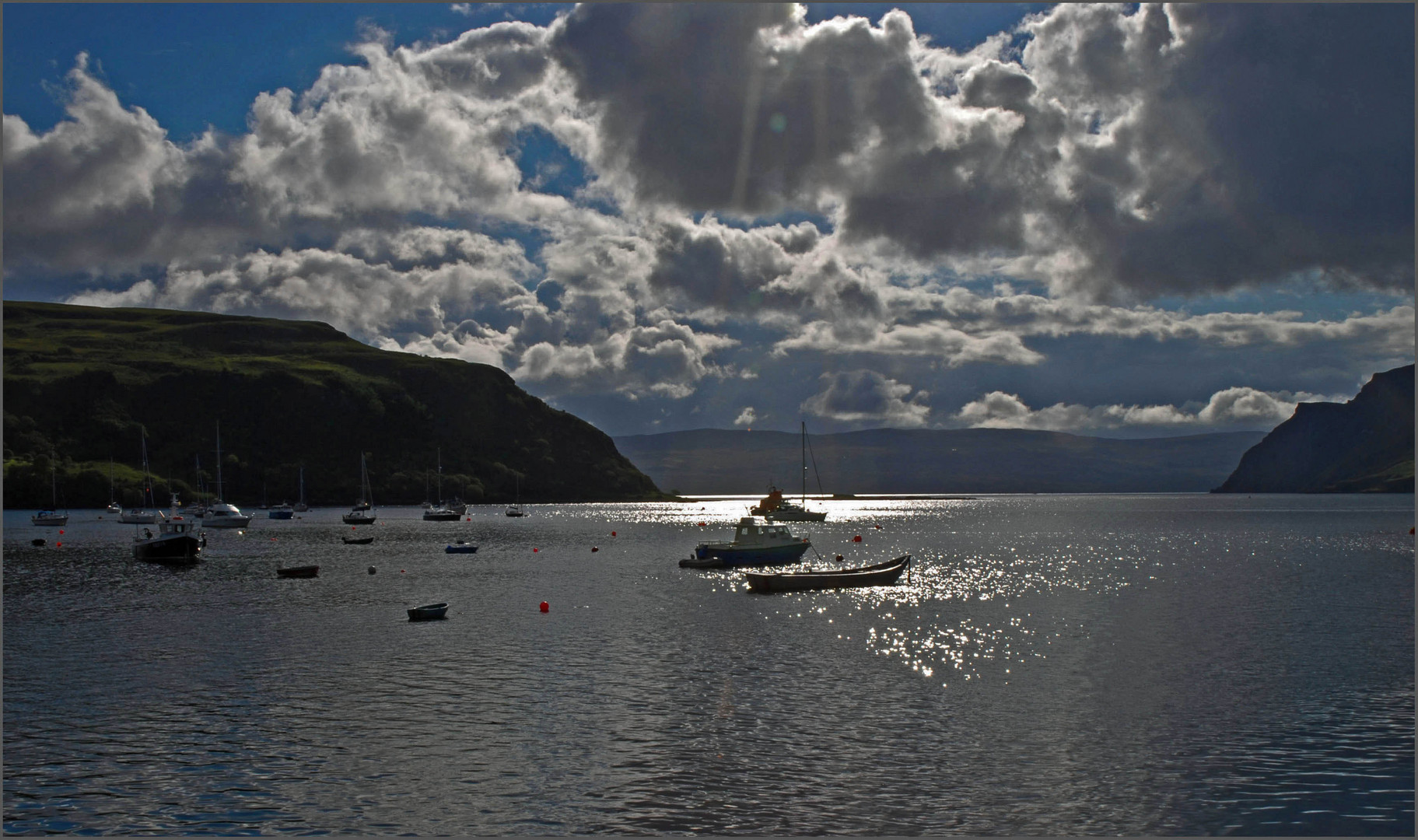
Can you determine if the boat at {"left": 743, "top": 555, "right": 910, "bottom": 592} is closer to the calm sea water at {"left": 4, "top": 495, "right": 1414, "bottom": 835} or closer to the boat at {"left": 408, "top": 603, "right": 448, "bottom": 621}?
the calm sea water at {"left": 4, "top": 495, "right": 1414, "bottom": 835}

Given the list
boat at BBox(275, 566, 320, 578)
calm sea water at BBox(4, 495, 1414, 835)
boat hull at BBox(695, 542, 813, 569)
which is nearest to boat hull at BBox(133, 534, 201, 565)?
boat at BBox(275, 566, 320, 578)

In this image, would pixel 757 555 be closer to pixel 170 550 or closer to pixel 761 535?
pixel 761 535

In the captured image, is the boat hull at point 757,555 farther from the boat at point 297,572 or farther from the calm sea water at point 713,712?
the boat at point 297,572

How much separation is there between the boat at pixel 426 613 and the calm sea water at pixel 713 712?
9.28 feet

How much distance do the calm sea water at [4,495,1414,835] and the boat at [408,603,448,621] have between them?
2.83 meters

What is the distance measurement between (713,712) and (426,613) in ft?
106

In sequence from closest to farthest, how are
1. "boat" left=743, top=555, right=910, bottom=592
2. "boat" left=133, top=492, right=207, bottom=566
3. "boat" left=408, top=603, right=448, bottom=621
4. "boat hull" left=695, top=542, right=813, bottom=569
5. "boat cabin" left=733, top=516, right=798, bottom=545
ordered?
"boat" left=408, top=603, right=448, bottom=621 → "boat" left=743, top=555, right=910, bottom=592 → "boat hull" left=695, top=542, right=813, bottom=569 → "boat cabin" left=733, top=516, right=798, bottom=545 → "boat" left=133, top=492, right=207, bottom=566

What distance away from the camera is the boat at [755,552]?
103 m

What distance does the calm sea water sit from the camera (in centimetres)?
2658

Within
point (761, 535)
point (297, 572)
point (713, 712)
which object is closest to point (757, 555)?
point (761, 535)

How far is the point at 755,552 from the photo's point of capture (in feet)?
339

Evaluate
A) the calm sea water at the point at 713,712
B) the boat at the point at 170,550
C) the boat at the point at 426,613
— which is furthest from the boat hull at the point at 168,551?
the boat at the point at 426,613

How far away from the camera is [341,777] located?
29359 mm

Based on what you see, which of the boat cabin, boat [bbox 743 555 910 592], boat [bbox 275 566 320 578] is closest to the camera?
boat [bbox 743 555 910 592]
